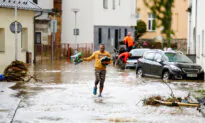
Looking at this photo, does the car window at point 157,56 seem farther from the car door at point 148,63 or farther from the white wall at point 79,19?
the white wall at point 79,19

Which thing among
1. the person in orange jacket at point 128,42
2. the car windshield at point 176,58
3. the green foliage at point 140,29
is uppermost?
the green foliage at point 140,29

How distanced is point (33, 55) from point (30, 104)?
24045 mm

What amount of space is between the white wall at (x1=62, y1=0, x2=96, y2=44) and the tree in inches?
1932

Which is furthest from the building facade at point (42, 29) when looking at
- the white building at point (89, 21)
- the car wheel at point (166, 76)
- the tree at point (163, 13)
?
the tree at point (163, 13)

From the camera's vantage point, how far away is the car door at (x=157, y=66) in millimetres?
28125

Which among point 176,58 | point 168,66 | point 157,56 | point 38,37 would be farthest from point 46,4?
point 168,66

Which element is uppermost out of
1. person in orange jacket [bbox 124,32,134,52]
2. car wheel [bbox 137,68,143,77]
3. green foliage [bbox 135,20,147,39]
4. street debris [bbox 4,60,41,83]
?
green foliage [bbox 135,20,147,39]

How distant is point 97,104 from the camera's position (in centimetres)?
1728

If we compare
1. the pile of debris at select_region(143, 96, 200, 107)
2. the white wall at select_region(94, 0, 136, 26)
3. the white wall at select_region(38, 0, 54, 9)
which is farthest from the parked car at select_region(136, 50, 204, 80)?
the white wall at select_region(94, 0, 136, 26)

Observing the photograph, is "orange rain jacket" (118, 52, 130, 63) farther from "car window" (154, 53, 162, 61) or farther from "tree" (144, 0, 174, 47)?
"tree" (144, 0, 174, 47)

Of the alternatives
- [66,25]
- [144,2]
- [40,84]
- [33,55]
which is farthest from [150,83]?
[66,25]

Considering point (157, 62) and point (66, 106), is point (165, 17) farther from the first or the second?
point (157, 62)

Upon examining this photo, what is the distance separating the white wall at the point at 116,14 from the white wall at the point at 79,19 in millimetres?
740

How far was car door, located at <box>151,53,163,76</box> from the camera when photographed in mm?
28125
